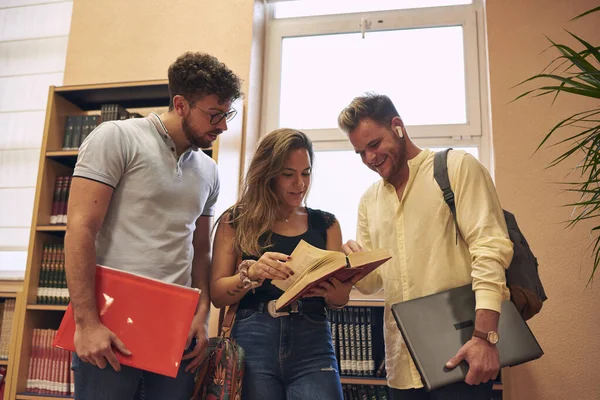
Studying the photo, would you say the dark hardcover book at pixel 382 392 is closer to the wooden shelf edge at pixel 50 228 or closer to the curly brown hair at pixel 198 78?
the curly brown hair at pixel 198 78

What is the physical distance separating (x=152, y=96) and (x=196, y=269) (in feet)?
4.70

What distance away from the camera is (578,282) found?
8.21 ft

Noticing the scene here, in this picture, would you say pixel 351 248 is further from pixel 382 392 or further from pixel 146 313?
pixel 382 392

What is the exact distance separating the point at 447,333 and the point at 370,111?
763 mm

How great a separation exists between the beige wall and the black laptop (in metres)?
1.16

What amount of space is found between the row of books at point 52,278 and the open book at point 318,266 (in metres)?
1.66

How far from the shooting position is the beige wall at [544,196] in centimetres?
243

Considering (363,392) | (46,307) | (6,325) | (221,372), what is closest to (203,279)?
(221,372)

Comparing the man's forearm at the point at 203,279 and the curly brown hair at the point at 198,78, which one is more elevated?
the curly brown hair at the point at 198,78

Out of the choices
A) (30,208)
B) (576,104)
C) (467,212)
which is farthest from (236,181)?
(576,104)

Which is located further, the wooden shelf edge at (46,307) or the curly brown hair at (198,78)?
the wooden shelf edge at (46,307)

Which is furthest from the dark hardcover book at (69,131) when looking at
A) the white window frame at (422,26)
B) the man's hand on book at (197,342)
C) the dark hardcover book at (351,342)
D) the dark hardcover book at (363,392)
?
the dark hardcover book at (363,392)

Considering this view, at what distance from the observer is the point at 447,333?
1.36m

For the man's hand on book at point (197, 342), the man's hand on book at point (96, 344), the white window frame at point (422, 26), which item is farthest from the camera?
the white window frame at point (422, 26)
